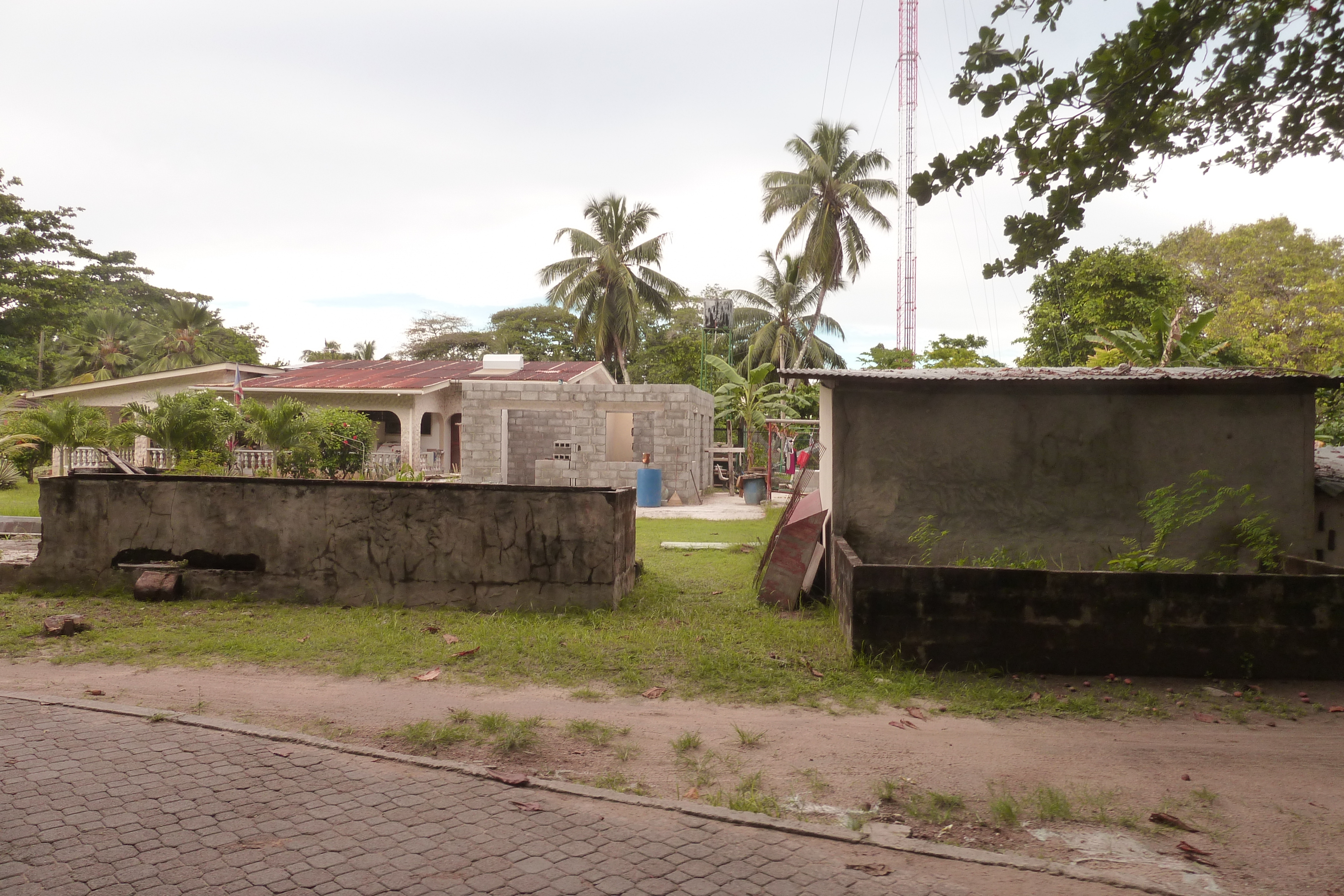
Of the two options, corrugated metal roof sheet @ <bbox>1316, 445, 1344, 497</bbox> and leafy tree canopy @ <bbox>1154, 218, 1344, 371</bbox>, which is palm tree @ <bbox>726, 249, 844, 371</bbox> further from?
corrugated metal roof sheet @ <bbox>1316, 445, 1344, 497</bbox>

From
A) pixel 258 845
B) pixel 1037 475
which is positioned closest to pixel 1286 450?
pixel 1037 475

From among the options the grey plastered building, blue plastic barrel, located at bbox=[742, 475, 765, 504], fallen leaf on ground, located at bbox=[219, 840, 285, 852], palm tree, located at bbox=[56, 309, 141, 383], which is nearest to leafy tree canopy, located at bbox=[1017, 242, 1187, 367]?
blue plastic barrel, located at bbox=[742, 475, 765, 504]

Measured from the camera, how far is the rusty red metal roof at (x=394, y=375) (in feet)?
85.9

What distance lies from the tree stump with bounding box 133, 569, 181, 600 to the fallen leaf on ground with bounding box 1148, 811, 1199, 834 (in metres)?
7.89

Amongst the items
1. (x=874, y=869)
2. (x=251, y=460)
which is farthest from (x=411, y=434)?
(x=874, y=869)

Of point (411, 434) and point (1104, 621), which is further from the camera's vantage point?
point (411, 434)

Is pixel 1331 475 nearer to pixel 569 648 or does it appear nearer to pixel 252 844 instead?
pixel 569 648

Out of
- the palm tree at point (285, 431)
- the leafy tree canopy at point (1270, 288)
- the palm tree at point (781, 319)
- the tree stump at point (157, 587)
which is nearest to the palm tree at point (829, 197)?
the palm tree at point (781, 319)

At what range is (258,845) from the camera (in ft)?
11.2

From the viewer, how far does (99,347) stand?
39562 mm

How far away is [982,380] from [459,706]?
535 cm

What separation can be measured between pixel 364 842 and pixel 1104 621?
15.7 ft

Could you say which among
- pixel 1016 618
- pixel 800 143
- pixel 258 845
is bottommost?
pixel 258 845

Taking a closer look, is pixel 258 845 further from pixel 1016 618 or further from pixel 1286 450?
pixel 1286 450
